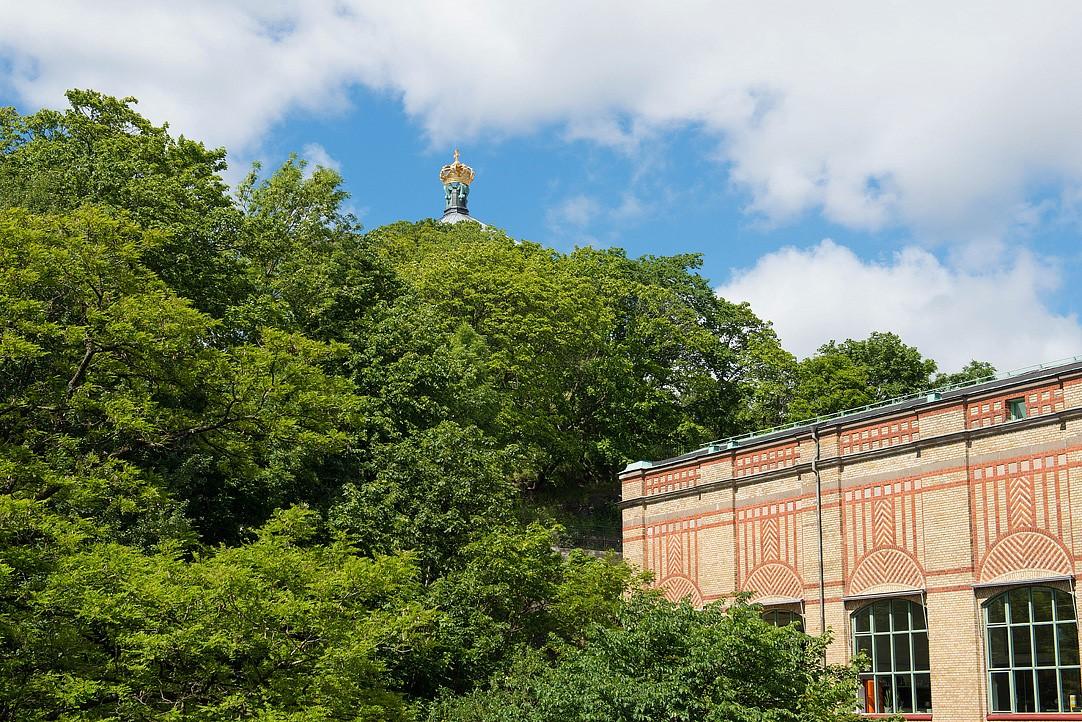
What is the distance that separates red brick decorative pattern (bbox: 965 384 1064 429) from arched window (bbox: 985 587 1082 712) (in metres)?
3.65

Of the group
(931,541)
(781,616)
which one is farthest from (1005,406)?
(781,616)

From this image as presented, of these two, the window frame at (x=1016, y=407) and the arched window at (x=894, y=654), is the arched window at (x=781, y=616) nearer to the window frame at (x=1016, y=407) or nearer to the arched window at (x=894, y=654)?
the arched window at (x=894, y=654)

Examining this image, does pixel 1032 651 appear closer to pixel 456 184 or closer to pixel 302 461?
pixel 302 461

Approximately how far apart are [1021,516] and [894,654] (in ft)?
15.5

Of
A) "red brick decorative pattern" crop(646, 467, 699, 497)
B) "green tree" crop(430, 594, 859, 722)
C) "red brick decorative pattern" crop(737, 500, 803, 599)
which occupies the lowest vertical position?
"green tree" crop(430, 594, 859, 722)

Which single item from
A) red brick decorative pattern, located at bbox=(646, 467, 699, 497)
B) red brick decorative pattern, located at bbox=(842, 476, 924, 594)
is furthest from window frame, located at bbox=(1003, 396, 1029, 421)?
red brick decorative pattern, located at bbox=(646, 467, 699, 497)

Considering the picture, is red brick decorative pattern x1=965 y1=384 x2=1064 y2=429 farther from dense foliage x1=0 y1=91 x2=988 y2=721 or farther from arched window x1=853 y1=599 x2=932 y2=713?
dense foliage x1=0 y1=91 x2=988 y2=721

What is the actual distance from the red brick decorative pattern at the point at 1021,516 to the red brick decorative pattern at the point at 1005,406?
939 millimetres

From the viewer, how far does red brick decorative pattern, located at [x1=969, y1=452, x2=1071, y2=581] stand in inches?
961

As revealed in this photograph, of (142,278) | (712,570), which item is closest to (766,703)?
(712,570)

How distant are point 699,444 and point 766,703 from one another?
3454 cm

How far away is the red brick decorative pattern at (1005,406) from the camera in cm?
2475

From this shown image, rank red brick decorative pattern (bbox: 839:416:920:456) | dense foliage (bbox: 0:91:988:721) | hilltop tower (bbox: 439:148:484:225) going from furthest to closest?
1. hilltop tower (bbox: 439:148:484:225)
2. red brick decorative pattern (bbox: 839:416:920:456)
3. dense foliage (bbox: 0:91:988:721)

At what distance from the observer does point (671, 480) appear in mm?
35156
